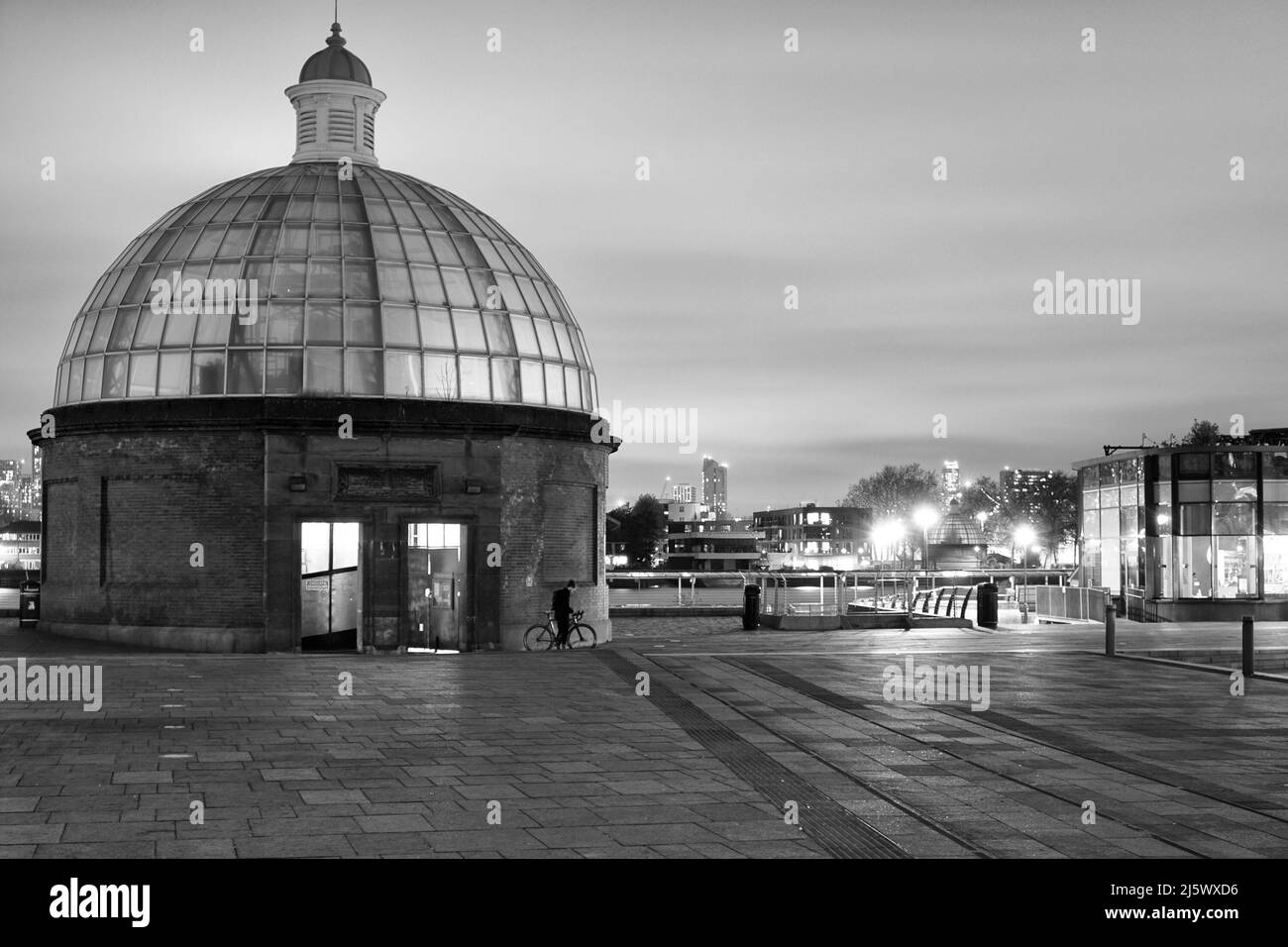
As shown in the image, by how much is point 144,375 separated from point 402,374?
601cm

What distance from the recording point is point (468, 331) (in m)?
33.7

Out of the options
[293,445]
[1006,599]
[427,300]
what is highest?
[427,300]

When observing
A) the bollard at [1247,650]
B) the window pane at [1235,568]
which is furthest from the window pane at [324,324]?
the window pane at [1235,568]

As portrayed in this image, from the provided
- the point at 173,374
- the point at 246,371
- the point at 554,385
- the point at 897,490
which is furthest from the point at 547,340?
the point at 897,490

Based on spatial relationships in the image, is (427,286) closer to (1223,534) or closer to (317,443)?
(317,443)

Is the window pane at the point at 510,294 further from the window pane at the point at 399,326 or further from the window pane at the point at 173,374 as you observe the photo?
the window pane at the point at 173,374

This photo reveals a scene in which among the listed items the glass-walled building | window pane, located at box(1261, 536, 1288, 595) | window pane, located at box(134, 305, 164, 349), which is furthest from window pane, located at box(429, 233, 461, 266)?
window pane, located at box(1261, 536, 1288, 595)

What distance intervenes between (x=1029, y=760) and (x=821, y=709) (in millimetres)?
4717

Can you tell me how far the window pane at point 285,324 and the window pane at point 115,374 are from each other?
3750 mm

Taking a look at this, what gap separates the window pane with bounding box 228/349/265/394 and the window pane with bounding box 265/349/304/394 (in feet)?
0.46
